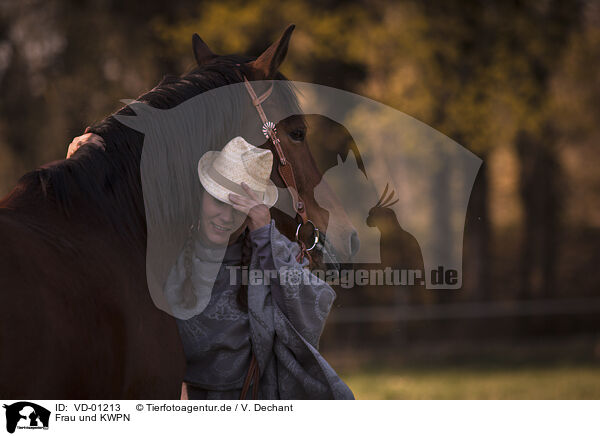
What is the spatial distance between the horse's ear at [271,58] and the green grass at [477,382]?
4.49 m

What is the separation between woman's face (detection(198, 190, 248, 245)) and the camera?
220cm

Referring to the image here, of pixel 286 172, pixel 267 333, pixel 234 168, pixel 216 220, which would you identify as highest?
pixel 286 172

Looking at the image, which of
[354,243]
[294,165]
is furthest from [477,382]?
[294,165]

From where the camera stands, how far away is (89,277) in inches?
68.1

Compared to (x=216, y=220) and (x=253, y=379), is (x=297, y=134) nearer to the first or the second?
(x=216, y=220)

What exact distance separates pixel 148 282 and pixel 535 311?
9816 mm

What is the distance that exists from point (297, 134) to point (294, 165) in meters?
0.12

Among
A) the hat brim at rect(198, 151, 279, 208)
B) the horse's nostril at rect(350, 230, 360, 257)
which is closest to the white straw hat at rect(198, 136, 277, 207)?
the hat brim at rect(198, 151, 279, 208)

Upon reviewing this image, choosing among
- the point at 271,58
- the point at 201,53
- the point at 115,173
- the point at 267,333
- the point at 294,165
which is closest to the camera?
the point at 115,173

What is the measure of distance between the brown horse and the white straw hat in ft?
0.73

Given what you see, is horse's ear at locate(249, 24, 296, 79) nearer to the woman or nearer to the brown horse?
the brown horse

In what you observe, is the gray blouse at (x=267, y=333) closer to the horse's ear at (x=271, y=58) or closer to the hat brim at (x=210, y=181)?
the hat brim at (x=210, y=181)

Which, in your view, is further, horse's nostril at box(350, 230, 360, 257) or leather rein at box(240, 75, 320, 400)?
horse's nostril at box(350, 230, 360, 257)
